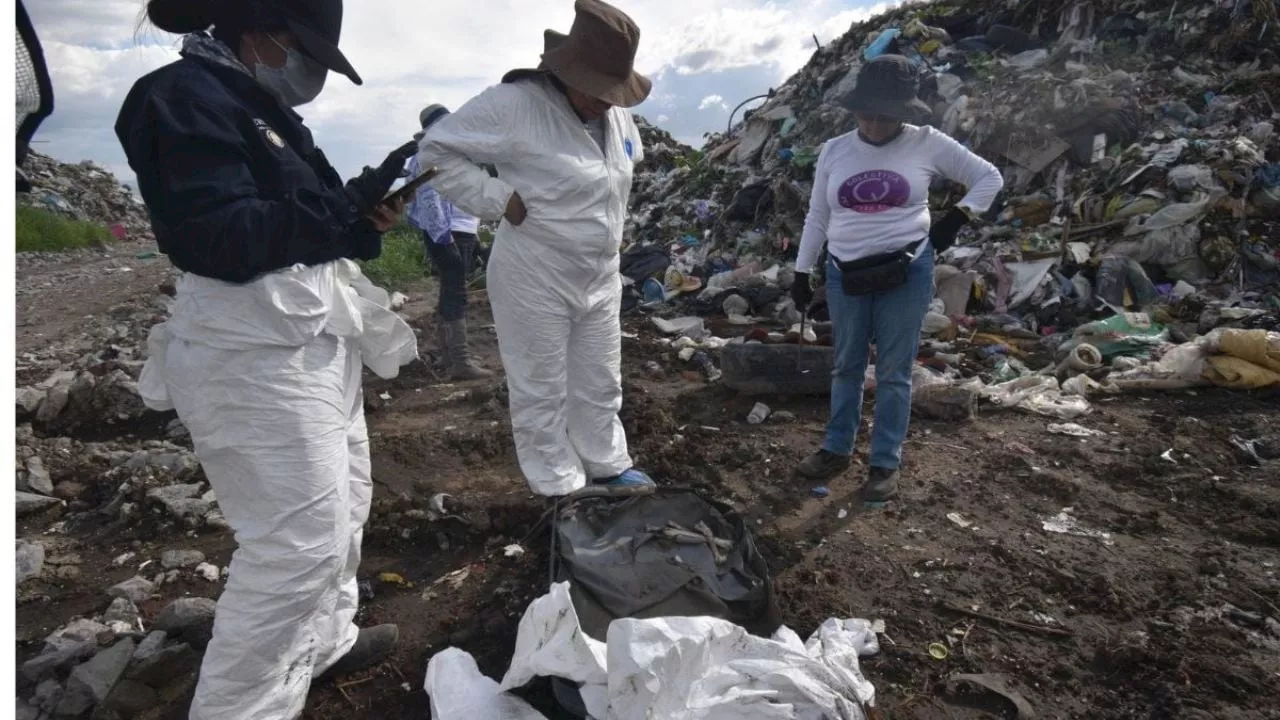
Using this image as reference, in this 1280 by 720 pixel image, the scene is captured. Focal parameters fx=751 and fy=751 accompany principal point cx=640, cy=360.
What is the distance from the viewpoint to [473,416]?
452 cm

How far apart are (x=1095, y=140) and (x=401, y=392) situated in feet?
22.8

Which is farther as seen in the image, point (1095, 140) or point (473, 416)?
point (1095, 140)

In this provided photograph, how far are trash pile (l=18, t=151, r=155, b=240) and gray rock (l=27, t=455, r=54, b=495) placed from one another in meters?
14.6

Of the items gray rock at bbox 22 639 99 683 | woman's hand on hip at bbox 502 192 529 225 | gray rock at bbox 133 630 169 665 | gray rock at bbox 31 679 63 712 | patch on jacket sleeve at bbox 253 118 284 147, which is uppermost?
patch on jacket sleeve at bbox 253 118 284 147

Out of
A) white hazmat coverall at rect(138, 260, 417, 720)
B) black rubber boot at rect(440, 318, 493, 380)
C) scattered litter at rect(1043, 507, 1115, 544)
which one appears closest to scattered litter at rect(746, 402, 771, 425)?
scattered litter at rect(1043, 507, 1115, 544)

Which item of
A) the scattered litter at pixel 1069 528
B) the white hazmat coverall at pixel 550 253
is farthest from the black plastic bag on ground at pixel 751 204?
the scattered litter at pixel 1069 528

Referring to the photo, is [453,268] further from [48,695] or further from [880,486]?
[48,695]

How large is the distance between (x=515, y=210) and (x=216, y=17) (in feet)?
3.61

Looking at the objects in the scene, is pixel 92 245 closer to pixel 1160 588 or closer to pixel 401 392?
pixel 401 392

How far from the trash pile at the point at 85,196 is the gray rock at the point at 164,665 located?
16704 millimetres

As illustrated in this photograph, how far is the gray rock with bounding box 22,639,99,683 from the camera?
2.19 m

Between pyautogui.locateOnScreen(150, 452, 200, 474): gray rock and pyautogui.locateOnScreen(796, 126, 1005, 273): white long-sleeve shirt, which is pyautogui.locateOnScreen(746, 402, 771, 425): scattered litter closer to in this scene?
pyautogui.locateOnScreen(796, 126, 1005, 273): white long-sleeve shirt

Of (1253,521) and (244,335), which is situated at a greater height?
(244,335)

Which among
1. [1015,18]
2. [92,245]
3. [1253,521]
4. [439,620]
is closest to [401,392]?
[439,620]
